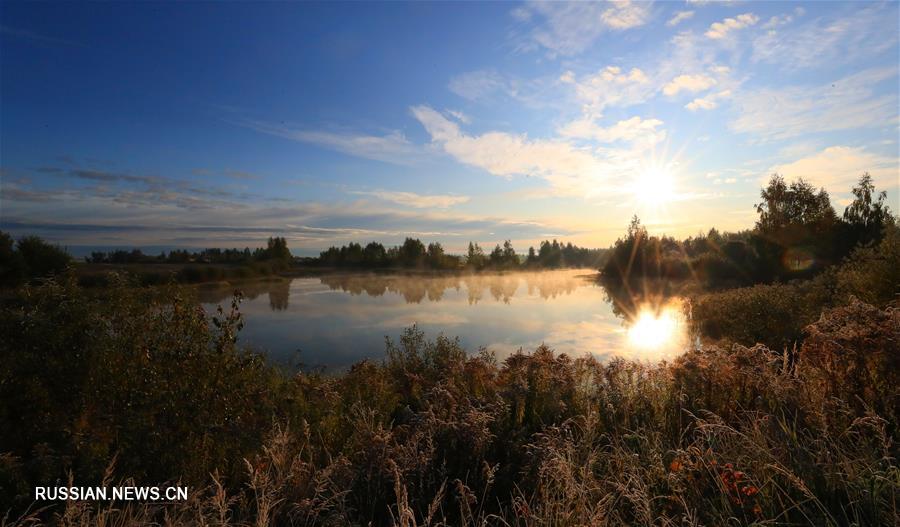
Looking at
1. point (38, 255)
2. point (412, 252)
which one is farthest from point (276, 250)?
point (38, 255)

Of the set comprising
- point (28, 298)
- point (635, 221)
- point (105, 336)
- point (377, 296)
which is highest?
point (635, 221)

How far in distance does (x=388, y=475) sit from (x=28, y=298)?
352 cm

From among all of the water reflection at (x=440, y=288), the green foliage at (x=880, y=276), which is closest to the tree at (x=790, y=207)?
the water reflection at (x=440, y=288)

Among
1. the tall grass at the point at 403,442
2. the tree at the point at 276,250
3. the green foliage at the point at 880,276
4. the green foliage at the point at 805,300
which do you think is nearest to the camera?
the tall grass at the point at 403,442

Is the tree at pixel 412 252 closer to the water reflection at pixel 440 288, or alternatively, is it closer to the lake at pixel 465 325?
the water reflection at pixel 440 288

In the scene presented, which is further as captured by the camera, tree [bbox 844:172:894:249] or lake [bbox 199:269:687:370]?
tree [bbox 844:172:894:249]

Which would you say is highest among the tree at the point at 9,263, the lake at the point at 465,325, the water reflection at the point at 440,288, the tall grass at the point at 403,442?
the tree at the point at 9,263

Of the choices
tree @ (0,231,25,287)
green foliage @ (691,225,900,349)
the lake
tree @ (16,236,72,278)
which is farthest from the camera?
tree @ (16,236,72,278)

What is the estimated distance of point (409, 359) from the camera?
9.80 m

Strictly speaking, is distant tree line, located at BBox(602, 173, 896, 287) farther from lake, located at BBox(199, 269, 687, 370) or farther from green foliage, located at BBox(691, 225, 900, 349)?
green foliage, located at BBox(691, 225, 900, 349)

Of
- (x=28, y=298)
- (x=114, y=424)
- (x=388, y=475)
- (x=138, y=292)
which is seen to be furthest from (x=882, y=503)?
(x=28, y=298)

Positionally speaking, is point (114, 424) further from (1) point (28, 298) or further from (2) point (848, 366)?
(2) point (848, 366)

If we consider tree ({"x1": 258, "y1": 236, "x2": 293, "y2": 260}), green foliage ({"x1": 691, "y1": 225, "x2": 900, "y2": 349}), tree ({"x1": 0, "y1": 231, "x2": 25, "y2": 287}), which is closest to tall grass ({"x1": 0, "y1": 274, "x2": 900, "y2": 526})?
green foliage ({"x1": 691, "y1": 225, "x2": 900, "y2": 349})

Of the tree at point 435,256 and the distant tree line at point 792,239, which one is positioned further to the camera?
the tree at point 435,256
